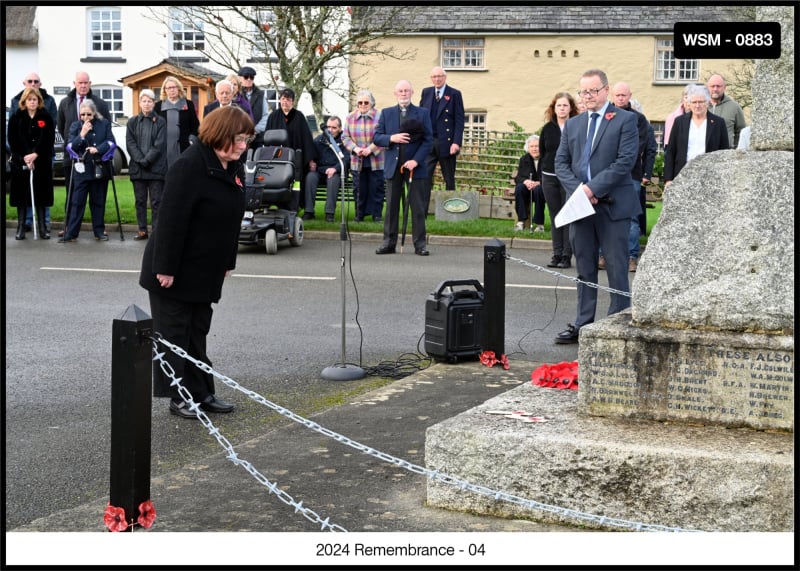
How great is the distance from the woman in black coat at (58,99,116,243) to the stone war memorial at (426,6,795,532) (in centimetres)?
1241

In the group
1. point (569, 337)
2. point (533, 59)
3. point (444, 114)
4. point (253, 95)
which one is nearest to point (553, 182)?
point (444, 114)

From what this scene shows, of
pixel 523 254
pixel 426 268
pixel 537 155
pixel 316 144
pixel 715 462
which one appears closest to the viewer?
pixel 715 462

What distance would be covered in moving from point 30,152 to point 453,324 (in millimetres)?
10416

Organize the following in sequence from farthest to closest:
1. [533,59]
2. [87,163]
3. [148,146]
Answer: [533,59]
[87,163]
[148,146]

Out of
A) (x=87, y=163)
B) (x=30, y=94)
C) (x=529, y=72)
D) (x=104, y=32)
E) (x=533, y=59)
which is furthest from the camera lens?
(x=104, y=32)

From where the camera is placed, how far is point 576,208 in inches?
373

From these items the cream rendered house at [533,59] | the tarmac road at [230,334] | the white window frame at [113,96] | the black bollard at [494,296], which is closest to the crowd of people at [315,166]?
the tarmac road at [230,334]

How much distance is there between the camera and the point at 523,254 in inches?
666

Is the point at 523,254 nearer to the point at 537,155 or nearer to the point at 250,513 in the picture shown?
the point at 537,155

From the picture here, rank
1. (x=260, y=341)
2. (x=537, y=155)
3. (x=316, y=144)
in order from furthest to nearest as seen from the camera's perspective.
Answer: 1. (x=316, y=144)
2. (x=537, y=155)
3. (x=260, y=341)

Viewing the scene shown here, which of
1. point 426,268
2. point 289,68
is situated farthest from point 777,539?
point 289,68

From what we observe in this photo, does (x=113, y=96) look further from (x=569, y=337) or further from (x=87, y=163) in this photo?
(x=569, y=337)

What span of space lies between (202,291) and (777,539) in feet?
12.9

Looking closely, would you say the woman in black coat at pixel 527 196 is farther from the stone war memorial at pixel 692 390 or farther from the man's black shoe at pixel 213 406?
the stone war memorial at pixel 692 390
